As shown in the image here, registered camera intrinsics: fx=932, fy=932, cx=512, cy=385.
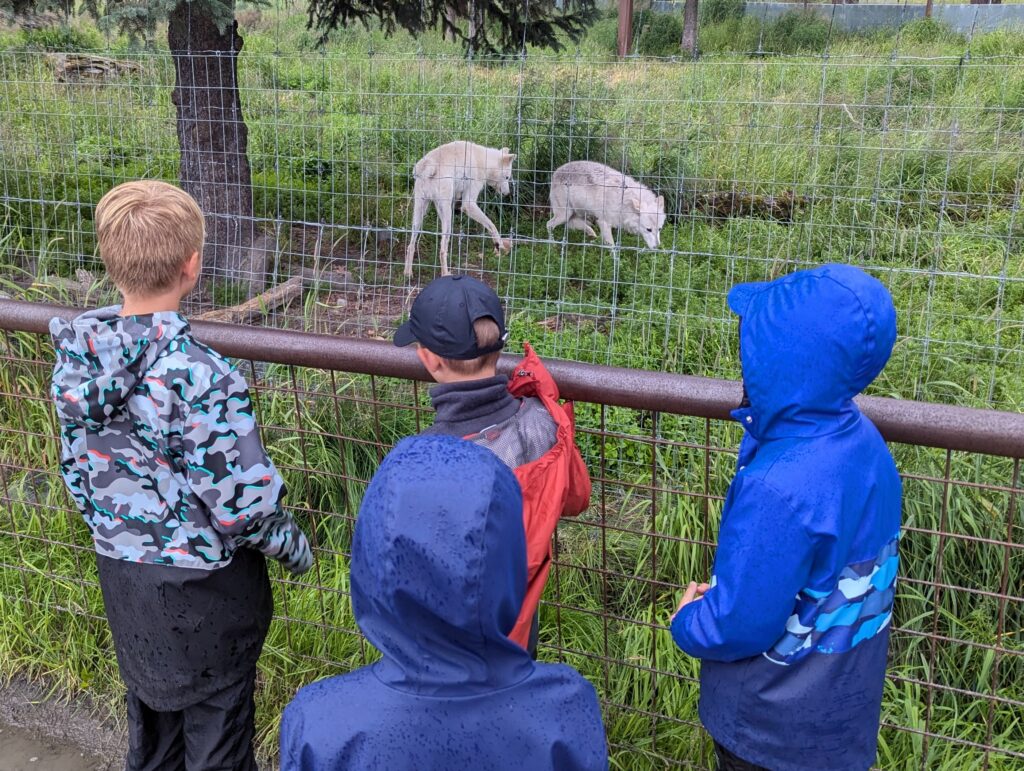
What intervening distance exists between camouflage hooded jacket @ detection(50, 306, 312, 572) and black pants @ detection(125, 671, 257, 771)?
0.37m

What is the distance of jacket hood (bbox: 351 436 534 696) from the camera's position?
43.9 inches

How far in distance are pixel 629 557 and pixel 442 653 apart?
8.09 ft

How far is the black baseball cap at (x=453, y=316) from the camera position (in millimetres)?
1849

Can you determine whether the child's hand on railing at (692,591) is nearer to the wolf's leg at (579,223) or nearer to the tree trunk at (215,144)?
the tree trunk at (215,144)

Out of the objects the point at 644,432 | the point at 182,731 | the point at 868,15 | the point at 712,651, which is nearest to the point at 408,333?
the point at 712,651

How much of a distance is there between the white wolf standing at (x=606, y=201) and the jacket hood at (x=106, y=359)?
17.1 feet

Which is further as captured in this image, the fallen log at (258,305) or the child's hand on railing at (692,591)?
the fallen log at (258,305)

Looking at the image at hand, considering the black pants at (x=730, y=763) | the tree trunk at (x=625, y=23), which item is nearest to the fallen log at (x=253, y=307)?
the black pants at (x=730, y=763)

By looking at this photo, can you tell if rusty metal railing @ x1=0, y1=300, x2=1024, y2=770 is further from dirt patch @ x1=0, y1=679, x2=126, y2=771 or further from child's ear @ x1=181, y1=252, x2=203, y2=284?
child's ear @ x1=181, y1=252, x2=203, y2=284

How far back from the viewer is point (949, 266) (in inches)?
240

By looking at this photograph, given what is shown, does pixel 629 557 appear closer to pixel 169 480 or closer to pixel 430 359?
pixel 430 359

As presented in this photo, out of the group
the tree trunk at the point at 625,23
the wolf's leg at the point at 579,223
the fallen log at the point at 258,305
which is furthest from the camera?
the tree trunk at the point at 625,23

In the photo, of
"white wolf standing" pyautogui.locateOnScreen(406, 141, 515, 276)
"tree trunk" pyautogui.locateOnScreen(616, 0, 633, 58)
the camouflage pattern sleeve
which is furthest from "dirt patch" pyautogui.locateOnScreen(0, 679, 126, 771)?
"tree trunk" pyautogui.locateOnScreen(616, 0, 633, 58)

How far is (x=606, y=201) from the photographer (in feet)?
23.9
